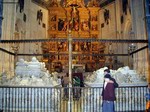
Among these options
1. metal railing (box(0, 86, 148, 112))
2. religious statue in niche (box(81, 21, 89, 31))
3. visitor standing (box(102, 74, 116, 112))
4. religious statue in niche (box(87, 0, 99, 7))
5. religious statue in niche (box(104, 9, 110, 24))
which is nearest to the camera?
visitor standing (box(102, 74, 116, 112))

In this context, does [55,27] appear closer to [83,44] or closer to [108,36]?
[83,44]

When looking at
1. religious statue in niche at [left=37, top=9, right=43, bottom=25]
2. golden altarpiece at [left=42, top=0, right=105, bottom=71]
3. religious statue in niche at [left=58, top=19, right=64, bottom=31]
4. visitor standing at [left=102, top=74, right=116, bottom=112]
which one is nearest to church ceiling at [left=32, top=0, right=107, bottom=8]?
golden altarpiece at [left=42, top=0, right=105, bottom=71]

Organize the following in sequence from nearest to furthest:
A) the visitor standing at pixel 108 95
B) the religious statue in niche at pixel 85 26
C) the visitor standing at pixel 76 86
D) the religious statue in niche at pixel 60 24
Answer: the visitor standing at pixel 108 95
the visitor standing at pixel 76 86
the religious statue in niche at pixel 60 24
the religious statue in niche at pixel 85 26

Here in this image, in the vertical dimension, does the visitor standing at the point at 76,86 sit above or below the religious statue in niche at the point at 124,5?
below

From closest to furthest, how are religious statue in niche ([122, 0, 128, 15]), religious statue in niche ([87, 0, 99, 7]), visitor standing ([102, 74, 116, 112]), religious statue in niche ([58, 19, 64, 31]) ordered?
visitor standing ([102, 74, 116, 112]) < religious statue in niche ([122, 0, 128, 15]) < religious statue in niche ([58, 19, 64, 31]) < religious statue in niche ([87, 0, 99, 7])

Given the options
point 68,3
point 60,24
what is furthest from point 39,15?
point 68,3

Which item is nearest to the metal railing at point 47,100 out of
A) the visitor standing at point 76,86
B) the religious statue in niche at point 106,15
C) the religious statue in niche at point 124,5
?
the visitor standing at point 76,86

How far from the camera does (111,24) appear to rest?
79.5 feet

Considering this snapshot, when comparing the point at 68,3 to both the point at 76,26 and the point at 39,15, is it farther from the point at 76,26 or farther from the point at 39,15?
Result: the point at 39,15

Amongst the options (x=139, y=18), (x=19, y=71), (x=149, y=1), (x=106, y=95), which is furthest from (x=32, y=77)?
(x=139, y=18)

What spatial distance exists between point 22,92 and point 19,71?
1481mm

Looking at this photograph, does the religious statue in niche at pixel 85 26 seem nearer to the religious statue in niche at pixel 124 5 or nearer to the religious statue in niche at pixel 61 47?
the religious statue in niche at pixel 61 47

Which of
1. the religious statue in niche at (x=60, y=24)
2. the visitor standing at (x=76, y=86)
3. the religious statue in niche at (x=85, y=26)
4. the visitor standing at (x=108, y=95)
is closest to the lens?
the visitor standing at (x=108, y=95)

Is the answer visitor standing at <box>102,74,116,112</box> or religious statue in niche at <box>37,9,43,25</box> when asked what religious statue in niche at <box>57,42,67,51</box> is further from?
visitor standing at <box>102,74,116,112</box>
